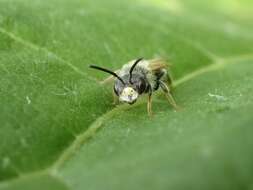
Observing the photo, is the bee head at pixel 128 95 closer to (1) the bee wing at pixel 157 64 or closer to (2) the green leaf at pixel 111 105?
(2) the green leaf at pixel 111 105

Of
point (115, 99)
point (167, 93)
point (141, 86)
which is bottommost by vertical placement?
point (167, 93)

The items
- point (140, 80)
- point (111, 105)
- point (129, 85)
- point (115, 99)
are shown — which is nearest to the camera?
point (111, 105)

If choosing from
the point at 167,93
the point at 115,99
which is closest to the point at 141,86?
the point at 167,93

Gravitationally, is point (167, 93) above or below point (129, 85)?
below

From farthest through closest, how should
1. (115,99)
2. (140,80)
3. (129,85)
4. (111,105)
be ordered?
(140,80)
(129,85)
(115,99)
(111,105)

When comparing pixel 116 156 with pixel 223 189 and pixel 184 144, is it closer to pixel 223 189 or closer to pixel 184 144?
pixel 184 144

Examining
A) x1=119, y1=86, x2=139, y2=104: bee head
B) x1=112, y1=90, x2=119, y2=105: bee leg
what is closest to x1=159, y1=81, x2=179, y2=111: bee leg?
x1=119, y1=86, x2=139, y2=104: bee head

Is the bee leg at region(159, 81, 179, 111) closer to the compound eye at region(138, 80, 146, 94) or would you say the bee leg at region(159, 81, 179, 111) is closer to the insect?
the insect

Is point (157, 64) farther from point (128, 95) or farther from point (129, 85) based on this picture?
point (128, 95)
